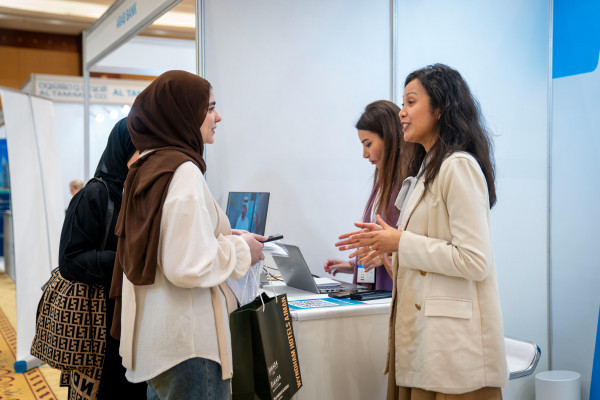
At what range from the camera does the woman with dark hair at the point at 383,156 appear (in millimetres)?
2365

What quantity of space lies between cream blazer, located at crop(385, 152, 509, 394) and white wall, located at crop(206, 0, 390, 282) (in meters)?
1.52

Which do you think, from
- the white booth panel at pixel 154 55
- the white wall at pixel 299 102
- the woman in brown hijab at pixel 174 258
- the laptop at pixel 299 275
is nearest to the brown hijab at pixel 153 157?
the woman in brown hijab at pixel 174 258

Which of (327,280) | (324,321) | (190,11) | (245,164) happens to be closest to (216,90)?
(245,164)

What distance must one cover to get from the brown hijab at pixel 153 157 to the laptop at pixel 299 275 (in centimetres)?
91

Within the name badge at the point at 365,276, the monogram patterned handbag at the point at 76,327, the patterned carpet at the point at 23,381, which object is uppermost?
the name badge at the point at 365,276

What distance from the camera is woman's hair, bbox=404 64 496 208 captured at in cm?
169

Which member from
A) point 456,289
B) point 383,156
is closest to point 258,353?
point 456,289

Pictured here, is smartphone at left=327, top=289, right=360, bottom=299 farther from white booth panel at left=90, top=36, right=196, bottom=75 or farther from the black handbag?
white booth panel at left=90, top=36, right=196, bottom=75

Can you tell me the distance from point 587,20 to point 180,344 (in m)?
2.63

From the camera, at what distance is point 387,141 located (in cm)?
246

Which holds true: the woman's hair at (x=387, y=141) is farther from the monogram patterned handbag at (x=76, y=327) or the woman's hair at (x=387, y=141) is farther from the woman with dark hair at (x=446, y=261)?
the monogram patterned handbag at (x=76, y=327)

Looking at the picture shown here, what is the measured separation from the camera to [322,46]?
3164 mm

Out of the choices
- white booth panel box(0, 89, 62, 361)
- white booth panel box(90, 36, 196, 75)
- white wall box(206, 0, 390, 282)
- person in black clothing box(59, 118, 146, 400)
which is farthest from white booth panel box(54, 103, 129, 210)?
person in black clothing box(59, 118, 146, 400)

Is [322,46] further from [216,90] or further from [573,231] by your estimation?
[573,231]
